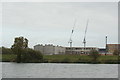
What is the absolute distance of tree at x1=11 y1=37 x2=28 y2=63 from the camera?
4661 cm

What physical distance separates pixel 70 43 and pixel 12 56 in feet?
138

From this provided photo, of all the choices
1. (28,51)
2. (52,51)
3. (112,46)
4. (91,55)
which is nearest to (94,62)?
(91,55)

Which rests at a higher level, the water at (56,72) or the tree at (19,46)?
the tree at (19,46)

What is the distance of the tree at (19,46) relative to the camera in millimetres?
46612

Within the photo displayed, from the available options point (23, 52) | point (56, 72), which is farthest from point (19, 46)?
point (56, 72)

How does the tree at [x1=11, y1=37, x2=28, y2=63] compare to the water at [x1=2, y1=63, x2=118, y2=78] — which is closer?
the water at [x1=2, y1=63, x2=118, y2=78]

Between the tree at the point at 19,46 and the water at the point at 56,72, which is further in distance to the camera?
the tree at the point at 19,46

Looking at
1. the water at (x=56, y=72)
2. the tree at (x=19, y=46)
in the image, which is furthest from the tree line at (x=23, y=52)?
the water at (x=56, y=72)

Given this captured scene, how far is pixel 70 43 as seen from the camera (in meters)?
91.2

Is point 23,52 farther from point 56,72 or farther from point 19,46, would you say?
point 56,72

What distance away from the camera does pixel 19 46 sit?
1874 inches

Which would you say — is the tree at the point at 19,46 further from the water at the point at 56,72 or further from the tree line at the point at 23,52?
the water at the point at 56,72

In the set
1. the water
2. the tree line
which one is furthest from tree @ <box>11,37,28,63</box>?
the water

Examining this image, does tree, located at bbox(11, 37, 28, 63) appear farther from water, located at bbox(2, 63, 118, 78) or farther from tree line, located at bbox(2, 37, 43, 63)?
water, located at bbox(2, 63, 118, 78)
